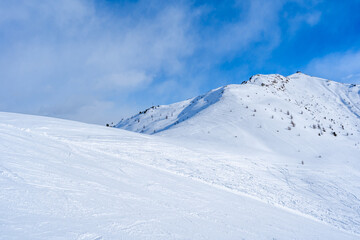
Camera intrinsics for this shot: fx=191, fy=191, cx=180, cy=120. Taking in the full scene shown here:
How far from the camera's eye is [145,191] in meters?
3.77

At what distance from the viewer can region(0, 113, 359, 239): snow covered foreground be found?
232 centimetres

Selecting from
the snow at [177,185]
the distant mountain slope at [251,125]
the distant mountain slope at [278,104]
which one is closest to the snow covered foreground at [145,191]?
the snow at [177,185]

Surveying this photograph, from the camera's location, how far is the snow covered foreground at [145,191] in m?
2.32

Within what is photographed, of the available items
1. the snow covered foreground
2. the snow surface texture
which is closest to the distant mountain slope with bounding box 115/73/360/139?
the snow surface texture

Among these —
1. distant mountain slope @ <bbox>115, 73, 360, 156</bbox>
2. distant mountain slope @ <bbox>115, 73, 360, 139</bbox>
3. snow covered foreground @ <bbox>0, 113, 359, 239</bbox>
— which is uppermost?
distant mountain slope @ <bbox>115, 73, 360, 139</bbox>

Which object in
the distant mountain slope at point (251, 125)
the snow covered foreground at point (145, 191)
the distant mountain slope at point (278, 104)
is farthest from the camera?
the distant mountain slope at point (278, 104)

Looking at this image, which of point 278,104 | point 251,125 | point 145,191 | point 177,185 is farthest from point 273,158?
point 278,104

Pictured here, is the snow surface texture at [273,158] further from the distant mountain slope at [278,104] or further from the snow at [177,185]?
the distant mountain slope at [278,104]

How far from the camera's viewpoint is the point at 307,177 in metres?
6.58

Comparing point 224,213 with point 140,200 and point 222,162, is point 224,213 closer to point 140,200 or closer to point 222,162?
point 140,200

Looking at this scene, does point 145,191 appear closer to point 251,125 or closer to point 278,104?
point 251,125

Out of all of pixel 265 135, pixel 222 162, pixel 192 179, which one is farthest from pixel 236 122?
pixel 192 179

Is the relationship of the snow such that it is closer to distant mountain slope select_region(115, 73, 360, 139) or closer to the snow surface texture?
the snow surface texture

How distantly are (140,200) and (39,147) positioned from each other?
3420mm
